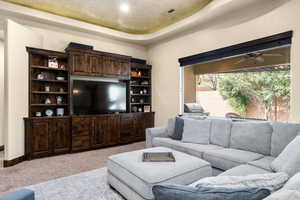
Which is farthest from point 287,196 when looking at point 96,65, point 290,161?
point 96,65

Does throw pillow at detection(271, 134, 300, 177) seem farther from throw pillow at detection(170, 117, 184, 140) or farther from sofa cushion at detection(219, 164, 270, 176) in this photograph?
throw pillow at detection(170, 117, 184, 140)

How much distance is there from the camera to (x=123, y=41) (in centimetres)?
522

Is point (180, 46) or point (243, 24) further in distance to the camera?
point (180, 46)

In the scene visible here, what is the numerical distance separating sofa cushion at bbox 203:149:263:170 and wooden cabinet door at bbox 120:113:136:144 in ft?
8.66

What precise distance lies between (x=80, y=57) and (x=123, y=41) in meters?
1.65

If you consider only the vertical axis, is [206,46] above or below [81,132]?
above

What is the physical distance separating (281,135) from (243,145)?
523 millimetres

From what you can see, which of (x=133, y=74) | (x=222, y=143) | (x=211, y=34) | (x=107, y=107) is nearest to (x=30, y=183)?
(x=107, y=107)

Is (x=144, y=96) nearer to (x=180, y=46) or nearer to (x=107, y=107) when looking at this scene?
(x=107, y=107)

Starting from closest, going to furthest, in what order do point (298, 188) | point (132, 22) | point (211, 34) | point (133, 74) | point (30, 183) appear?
point (298, 188)
point (30, 183)
point (211, 34)
point (132, 22)
point (133, 74)

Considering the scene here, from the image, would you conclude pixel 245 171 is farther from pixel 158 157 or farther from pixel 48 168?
pixel 48 168

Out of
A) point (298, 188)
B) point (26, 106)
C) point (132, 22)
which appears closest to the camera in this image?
point (298, 188)

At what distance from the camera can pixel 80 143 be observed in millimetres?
3975

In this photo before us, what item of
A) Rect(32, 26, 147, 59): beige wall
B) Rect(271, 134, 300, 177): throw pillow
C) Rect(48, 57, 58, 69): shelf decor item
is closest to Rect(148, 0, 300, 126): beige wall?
Rect(32, 26, 147, 59): beige wall
